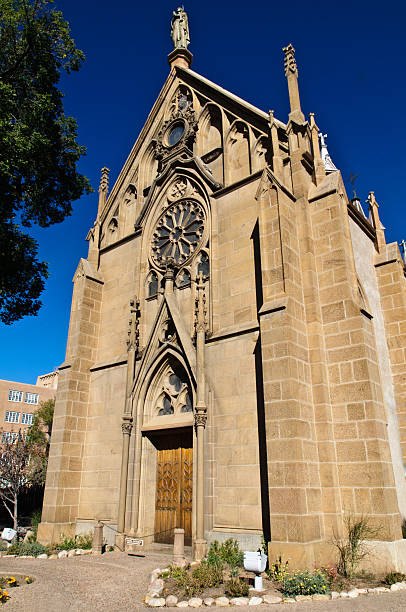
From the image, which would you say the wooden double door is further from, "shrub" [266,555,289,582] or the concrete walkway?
"shrub" [266,555,289,582]

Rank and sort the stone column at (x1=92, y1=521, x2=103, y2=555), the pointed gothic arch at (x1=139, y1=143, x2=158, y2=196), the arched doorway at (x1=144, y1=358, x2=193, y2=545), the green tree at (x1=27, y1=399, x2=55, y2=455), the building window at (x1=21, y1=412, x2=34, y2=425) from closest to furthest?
1. the stone column at (x1=92, y1=521, x2=103, y2=555)
2. the arched doorway at (x1=144, y1=358, x2=193, y2=545)
3. the pointed gothic arch at (x1=139, y1=143, x2=158, y2=196)
4. the green tree at (x1=27, y1=399, x2=55, y2=455)
5. the building window at (x1=21, y1=412, x2=34, y2=425)

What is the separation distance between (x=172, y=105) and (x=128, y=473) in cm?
1353

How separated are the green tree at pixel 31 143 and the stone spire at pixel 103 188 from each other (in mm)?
3033

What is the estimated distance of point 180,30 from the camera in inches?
826

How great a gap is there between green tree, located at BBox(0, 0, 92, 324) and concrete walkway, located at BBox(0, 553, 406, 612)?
7.78 metres

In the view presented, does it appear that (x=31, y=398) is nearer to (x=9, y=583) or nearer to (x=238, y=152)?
(x=238, y=152)

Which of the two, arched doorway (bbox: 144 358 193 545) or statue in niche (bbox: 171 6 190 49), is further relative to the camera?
statue in niche (bbox: 171 6 190 49)

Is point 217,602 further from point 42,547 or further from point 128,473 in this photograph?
point 42,547

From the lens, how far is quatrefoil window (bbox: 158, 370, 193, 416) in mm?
13500

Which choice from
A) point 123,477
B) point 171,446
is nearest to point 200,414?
point 171,446

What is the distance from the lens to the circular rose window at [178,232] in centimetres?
1530

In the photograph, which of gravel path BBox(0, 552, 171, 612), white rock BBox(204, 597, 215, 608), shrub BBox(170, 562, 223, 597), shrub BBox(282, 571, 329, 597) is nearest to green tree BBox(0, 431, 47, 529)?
gravel path BBox(0, 552, 171, 612)

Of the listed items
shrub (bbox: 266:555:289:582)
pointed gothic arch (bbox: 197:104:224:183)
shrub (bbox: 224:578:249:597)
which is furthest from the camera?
pointed gothic arch (bbox: 197:104:224:183)

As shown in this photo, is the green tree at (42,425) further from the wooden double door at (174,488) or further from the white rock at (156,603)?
the white rock at (156,603)
